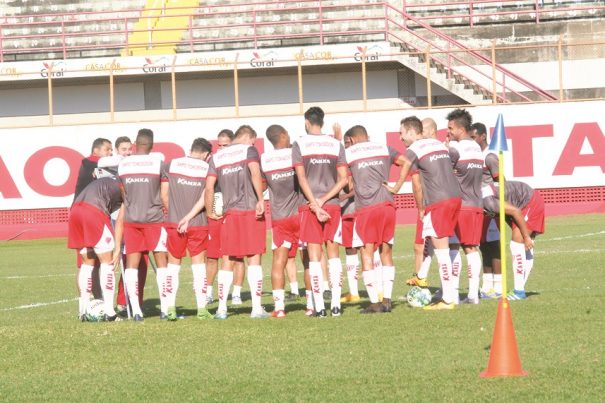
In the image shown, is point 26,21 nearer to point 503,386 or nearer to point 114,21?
point 114,21

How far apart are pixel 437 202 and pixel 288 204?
1.68 metres

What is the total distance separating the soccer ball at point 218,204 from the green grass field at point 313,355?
1.25 meters

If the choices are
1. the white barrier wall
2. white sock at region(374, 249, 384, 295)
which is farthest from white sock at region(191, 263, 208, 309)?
the white barrier wall

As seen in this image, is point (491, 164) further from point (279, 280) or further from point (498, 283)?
point (279, 280)

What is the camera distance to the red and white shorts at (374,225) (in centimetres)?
1362

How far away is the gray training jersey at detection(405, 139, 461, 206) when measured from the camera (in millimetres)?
13555

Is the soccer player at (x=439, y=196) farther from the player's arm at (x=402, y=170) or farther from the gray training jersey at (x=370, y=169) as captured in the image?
the gray training jersey at (x=370, y=169)

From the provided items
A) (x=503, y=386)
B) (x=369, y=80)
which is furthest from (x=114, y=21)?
(x=503, y=386)

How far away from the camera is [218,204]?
546 inches

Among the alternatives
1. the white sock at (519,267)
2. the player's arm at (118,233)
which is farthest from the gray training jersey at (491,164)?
the player's arm at (118,233)

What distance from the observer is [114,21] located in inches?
1665

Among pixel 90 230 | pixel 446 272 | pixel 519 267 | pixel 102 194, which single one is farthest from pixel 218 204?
pixel 519 267

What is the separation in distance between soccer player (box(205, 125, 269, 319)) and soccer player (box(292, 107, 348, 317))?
1.79 feet

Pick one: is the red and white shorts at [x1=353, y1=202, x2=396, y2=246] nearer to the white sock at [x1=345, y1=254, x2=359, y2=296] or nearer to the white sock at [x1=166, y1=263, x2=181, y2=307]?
the white sock at [x1=345, y1=254, x2=359, y2=296]
